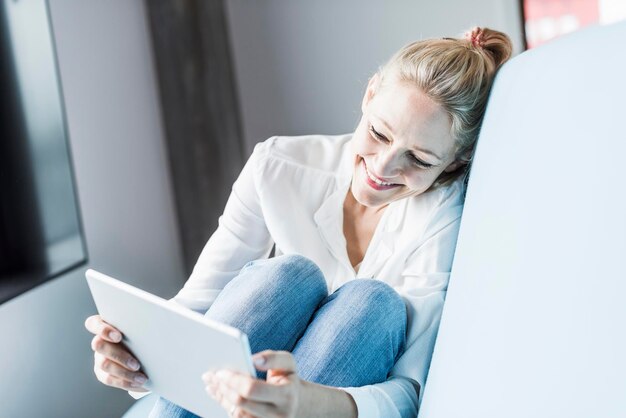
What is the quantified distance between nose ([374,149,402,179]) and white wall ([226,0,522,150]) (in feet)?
2.87

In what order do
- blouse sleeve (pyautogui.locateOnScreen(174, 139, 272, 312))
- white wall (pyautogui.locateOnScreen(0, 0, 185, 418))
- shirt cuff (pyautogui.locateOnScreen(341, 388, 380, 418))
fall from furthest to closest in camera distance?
white wall (pyautogui.locateOnScreen(0, 0, 185, 418)) → blouse sleeve (pyautogui.locateOnScreen(174, 139, 272, 312)) → shirt cuff (pyautogui.locateOnScreen(341, 388, 380, 418))

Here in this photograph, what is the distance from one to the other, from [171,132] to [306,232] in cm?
83

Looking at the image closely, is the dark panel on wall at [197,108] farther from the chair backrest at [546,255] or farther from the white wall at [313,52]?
the chair backrest at [546,255]

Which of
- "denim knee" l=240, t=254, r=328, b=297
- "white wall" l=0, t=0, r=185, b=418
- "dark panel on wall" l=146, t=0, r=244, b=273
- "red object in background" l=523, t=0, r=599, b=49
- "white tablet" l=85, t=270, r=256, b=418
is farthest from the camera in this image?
"dark panel on wall" l=146, t=0, r=244, b=273

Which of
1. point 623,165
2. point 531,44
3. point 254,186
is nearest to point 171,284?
point 254,186

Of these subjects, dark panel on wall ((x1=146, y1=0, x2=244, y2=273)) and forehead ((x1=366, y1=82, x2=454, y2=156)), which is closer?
forehead ((x1=366, y1=82, x2=454, y2=156))

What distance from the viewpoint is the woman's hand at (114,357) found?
0.97 metres

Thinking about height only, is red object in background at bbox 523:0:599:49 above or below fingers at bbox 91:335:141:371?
above

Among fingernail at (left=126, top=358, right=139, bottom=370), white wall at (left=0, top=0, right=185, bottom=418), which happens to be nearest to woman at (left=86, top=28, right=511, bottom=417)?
fingernail at (left=126, top=358, right=139, bottom=370)

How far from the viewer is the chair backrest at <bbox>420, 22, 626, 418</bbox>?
804 millimetres

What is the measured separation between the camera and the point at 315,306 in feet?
3.58

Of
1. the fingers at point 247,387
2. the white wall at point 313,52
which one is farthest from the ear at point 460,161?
the white wall at point 313,52

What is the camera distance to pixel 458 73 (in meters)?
1.09

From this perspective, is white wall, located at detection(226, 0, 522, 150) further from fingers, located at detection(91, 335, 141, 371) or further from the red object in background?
fingers, located at detection(91, 335, 141, 371)
